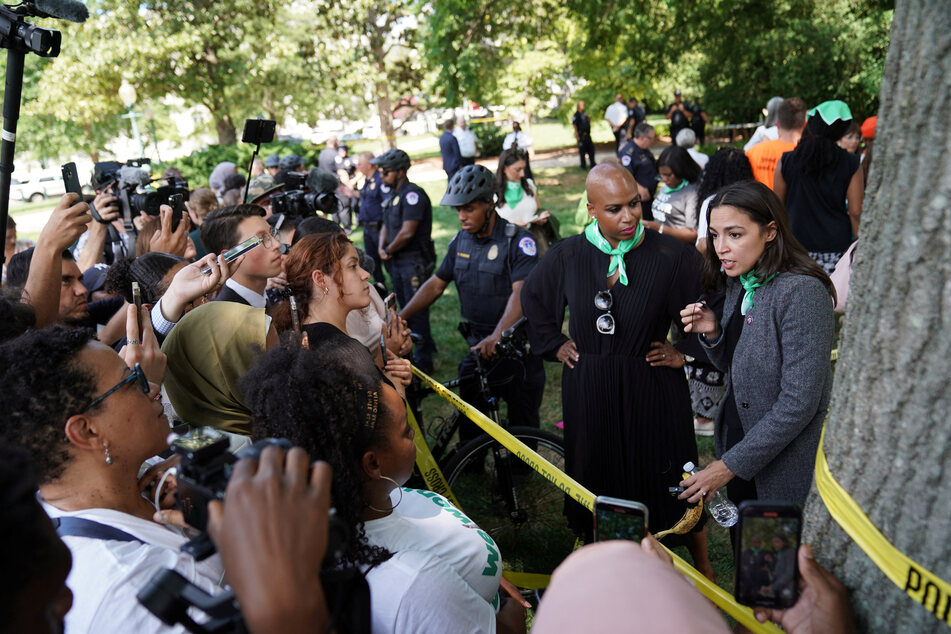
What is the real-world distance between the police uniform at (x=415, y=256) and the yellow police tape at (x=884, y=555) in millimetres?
5711

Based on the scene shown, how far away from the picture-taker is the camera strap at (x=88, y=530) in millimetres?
1742

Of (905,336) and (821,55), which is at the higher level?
(821,55)

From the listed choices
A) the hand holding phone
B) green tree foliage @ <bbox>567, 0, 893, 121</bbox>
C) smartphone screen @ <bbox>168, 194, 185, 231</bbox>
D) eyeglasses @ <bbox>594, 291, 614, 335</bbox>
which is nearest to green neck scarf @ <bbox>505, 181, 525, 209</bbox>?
smartphone screen @ <bbox>168, 194, 185, 231</bbox>

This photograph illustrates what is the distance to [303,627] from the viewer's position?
1.21m

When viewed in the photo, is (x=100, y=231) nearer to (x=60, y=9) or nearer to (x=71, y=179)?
(x=71, y=179)

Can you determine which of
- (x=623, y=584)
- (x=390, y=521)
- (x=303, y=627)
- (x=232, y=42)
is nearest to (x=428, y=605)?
(x=390, y=521)

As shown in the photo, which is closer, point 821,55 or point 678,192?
point 678,192

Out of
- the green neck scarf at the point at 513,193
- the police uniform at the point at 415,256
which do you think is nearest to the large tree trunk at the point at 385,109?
the green neck scarf at the point at 513,193

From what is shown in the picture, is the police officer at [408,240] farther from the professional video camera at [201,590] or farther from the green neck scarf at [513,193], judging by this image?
the professional video camera at [201,590]

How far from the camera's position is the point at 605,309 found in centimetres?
340

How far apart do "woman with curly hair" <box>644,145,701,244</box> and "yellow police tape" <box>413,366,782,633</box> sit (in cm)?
325

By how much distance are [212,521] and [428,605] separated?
75 cm

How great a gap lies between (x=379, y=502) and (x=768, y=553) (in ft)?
3.46

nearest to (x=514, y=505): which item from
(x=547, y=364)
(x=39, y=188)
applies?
(x=547, y=364)
